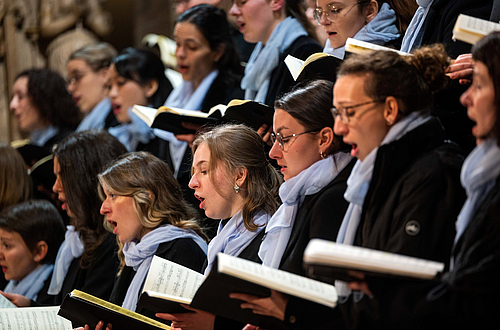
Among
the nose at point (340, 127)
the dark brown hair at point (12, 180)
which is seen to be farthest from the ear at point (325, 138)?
the dark brown hair at point (12, 180)

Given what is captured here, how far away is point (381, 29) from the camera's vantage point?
136 inches

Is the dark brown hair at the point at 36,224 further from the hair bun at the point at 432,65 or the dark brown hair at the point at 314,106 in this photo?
the hair bun at the point at 432,65

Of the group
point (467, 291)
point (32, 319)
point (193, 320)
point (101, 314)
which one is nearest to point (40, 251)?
point (32, 319)

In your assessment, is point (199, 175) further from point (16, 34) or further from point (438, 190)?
point (16, 34)

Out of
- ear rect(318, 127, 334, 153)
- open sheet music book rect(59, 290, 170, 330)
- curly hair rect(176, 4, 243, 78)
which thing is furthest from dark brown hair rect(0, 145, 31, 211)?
ear rect(318, 127, 334, 153)

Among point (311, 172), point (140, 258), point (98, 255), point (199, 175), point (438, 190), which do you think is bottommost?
point (98, 255)

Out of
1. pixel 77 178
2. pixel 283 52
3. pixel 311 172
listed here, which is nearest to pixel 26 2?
pixel 77 178

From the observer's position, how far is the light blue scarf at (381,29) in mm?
3402

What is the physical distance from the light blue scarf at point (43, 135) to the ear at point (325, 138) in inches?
156

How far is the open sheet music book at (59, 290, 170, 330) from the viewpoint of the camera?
9.49ft

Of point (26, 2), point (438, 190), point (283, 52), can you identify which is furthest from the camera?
point (26, 2)

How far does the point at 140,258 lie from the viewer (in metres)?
3.73

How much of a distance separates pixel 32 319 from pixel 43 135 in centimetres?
296

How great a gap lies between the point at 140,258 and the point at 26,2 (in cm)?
554
